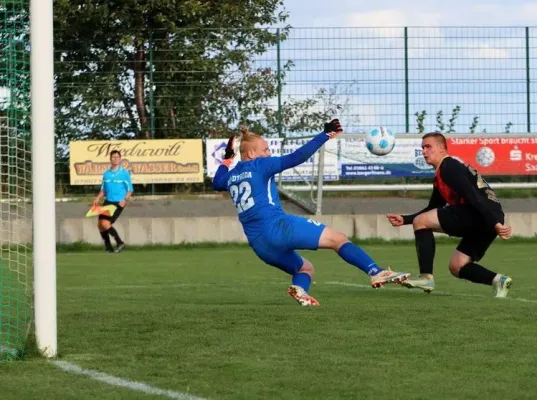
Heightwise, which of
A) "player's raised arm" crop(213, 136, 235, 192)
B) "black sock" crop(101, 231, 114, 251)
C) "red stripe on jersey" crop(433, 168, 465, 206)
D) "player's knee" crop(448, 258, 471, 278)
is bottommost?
"black sock" crop(101, 231, 114, 251)

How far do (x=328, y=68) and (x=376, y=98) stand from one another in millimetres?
1131

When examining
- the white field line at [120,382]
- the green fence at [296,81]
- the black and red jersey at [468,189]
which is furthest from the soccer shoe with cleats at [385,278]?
the green fence at [296,81]

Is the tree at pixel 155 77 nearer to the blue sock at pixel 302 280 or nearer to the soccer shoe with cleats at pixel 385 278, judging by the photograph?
the blue sock at pixel 302 280

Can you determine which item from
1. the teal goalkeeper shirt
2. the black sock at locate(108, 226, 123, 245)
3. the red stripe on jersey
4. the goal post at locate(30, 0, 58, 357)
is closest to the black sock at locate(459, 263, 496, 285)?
the red stripe on jersey

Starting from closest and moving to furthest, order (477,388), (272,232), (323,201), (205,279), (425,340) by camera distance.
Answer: (477,388) < (425,340) < (272,232) < (205,279) < (323,201)

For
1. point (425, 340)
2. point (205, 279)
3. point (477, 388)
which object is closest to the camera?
point (477, 388)

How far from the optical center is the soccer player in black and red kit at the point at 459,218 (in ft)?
35.9

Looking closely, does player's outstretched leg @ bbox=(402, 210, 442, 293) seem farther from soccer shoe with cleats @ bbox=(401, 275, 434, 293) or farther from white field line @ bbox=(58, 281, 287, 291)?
white field line @ bbox=(58, 281, 287, 291)

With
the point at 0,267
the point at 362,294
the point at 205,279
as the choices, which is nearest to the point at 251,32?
the point at 205,279

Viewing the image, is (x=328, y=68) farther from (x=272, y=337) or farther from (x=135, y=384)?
(x=135, y=384)

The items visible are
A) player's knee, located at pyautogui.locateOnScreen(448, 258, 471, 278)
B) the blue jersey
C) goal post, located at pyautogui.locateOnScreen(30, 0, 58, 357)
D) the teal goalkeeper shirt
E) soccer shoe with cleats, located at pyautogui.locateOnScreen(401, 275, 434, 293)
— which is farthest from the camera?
the teal goalkeeper shirt

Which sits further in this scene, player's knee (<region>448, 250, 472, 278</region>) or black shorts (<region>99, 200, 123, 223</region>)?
black shorts (<region>99, 200, 123, 223</region>)

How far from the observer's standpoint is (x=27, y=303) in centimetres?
845

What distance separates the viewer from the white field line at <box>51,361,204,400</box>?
5.89 meters
